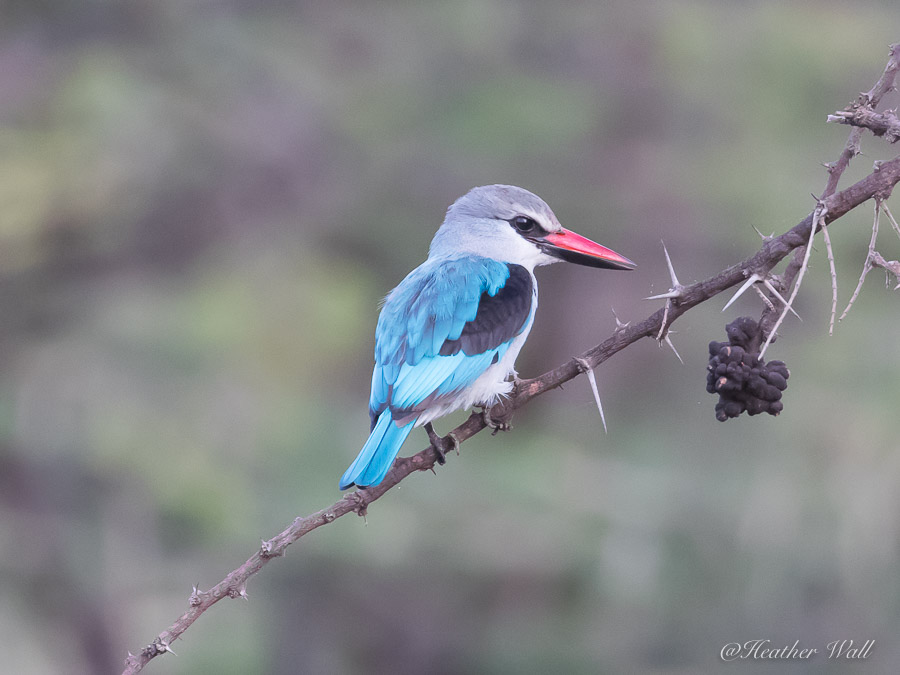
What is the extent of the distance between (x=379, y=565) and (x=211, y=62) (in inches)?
136

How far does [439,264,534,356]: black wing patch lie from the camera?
3.21 metres

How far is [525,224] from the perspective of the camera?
12.6 feet

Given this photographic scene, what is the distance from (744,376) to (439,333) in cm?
136

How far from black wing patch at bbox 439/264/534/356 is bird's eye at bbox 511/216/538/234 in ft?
1.26

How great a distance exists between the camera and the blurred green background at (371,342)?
18.2 feet

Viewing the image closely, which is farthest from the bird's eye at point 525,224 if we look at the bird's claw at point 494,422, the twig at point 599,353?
the twig at point 599,353

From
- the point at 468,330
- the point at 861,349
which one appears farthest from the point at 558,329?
the point at 468,330

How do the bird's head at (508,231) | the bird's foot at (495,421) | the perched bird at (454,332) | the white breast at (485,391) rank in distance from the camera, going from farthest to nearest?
1. the bird's head at (508,231)
2. the white breast at (485,391)
3. the perched bird at (454,332)
4. the bird's foot at (495,421)

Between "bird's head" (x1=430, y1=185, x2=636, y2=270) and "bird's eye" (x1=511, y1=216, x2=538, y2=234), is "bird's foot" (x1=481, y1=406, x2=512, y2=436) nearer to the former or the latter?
"bird's head" (x1=430, y1=185, x2=636, y2=270)

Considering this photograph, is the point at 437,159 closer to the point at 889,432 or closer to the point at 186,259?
the point at 186,259

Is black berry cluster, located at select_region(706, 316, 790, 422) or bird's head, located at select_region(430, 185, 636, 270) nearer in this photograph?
black berry cluster, located at select_region(706, 316, 790, 422)

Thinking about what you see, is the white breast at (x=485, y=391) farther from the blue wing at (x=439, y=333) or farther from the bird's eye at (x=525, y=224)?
the bird's eye at (x=525, y=224)

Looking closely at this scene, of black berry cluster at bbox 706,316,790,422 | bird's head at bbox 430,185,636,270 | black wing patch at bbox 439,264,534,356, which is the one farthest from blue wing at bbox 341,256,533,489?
black berry cluster at bbox 706,316,790,422

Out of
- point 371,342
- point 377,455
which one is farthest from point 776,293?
point 371,342
